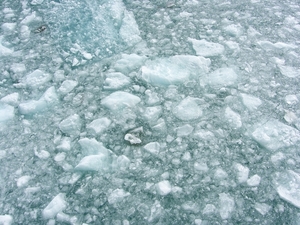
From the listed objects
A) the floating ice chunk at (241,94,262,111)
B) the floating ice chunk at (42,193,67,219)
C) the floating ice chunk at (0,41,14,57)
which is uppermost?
the floating ice chunk at (0,41,14,57)

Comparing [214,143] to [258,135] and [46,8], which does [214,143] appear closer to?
[258,135]

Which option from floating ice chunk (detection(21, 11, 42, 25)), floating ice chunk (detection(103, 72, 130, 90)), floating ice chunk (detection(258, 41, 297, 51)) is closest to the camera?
floating ice chunk (detection(103, 72, 130, 90))

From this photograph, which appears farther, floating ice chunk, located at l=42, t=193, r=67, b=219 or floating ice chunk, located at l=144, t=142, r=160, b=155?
floating ice chunk, located at l=144, t=142, r=160, b=155

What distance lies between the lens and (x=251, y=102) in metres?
1.54

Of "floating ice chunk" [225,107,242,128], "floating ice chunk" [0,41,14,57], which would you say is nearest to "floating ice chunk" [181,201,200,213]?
"floating ice chunk" [225,107,242,128]

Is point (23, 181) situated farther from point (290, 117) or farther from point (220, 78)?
point (290, 117)

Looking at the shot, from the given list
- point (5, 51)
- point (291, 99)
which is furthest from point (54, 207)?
point (291, 99)

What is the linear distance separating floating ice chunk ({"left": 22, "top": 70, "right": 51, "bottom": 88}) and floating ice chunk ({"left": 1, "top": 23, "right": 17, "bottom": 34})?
548 millimetres

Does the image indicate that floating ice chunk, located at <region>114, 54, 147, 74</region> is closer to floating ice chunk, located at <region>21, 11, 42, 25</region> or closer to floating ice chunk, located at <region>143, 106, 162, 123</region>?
floating ice chunk, located at <region>143, 106, 162, 123</region>

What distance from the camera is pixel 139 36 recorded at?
1938mm

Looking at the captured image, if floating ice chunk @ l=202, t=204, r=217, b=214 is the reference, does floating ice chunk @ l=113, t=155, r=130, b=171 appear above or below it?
above

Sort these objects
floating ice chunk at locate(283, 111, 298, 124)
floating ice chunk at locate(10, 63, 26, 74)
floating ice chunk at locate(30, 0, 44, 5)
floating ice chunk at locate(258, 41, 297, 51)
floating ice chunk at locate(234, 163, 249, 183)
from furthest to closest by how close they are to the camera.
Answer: floating ice chunk at locate(30, 0, 44, 5)
floating ice chunk at locate(258, 41, 297, 51)
floating ice chunk at locate(10, 63, 26, 74)
floating ice chunk at locate(283, 111, 298, 124)
floating ice chunk at locate(234, 163, 249, 183)

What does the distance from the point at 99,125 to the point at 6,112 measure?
54 cm

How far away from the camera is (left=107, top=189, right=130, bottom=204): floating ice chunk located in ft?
3.96
